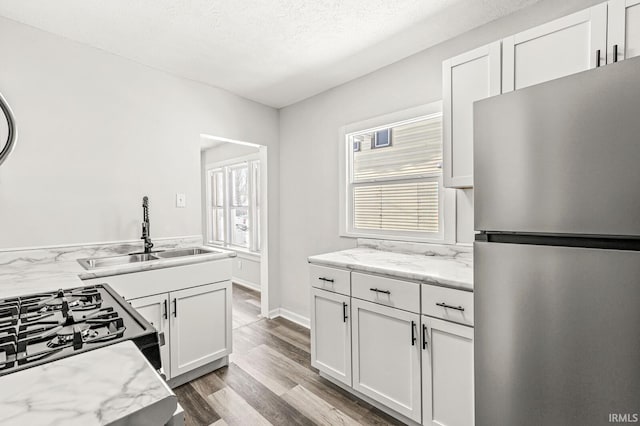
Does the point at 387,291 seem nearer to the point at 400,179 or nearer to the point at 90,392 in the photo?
the point at 400,179

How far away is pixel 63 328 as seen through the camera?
0.78m

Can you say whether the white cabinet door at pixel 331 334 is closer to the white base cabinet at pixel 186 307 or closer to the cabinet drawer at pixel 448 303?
the cabinet drawer at pixel 448 303

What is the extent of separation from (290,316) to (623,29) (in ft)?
10.8

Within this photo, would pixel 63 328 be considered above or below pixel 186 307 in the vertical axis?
above

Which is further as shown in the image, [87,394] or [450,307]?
[450,307]

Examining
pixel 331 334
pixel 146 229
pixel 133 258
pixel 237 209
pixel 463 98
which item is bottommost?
pixel 331 334

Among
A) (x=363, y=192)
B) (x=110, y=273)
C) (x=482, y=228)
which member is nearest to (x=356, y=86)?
(x=363, y=192)

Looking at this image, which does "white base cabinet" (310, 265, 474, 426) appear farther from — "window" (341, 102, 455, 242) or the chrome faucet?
the chrome faucet

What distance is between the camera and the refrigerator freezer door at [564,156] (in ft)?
2.85

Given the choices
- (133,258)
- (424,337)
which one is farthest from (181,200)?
(424,337)

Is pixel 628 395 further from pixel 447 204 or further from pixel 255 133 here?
pixel 255 133

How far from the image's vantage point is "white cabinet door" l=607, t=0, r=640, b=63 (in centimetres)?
123

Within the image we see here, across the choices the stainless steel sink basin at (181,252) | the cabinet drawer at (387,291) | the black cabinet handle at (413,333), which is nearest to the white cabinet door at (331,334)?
the cabinet drawer at (387,291)

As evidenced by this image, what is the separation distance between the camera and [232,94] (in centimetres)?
307
